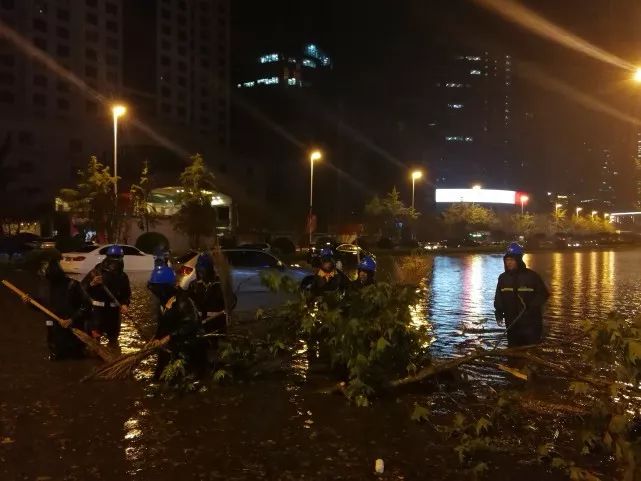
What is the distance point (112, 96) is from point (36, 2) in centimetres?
1459

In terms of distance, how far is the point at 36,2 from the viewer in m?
84.6

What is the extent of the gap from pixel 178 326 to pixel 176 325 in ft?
0.08

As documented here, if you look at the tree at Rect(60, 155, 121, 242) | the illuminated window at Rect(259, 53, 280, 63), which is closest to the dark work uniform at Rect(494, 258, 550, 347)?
the tree at Rect(60, 155, 121, 242)

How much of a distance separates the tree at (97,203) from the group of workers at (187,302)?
2408 cm

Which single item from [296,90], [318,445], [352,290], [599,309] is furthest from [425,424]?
[296,90]

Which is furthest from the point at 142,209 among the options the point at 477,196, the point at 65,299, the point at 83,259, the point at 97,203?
the point at 477,196

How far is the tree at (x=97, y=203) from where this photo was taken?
3250cm

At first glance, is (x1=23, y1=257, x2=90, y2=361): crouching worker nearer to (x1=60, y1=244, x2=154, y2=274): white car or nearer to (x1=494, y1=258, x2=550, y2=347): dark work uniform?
(x1=494, y1=258, x2=550, y2=347): dark work uniform

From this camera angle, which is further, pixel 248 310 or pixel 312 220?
pixel 312 220

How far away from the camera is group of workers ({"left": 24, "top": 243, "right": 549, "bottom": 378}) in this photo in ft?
24.0

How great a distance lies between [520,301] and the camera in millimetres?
7594

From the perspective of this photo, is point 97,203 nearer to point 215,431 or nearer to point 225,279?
point 225,279

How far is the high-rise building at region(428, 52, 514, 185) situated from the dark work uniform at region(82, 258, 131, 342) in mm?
131272

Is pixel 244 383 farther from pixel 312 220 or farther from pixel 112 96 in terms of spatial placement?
pixel 112 96
